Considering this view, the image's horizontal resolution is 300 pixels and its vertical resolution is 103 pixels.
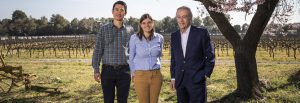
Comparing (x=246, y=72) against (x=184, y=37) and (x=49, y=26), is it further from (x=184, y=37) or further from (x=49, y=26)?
(x=49, y=26)

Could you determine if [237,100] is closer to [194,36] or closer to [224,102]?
[224,102]

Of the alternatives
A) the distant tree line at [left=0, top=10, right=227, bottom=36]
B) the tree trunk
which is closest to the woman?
the tree trunk

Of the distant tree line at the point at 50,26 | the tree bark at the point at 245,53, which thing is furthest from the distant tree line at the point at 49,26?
the tree bark at the point at 245,53

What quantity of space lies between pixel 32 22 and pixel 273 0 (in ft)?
476

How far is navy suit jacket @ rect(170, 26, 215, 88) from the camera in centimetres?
508

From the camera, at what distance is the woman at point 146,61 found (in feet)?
17.9

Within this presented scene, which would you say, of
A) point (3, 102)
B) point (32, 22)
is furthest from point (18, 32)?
point (3, 102)

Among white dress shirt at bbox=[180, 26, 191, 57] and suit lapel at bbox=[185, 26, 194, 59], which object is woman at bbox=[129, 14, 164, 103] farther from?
suit lapel at bbox=[185, 26, 194, 59]

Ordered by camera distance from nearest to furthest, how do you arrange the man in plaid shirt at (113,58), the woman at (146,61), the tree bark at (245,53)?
the woman at (146,61)
the man in plaid shirt at (113,58)
the tree bark at (245,53)

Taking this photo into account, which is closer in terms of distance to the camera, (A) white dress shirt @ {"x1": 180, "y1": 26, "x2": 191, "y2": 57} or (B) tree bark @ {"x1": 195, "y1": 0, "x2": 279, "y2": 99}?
(A) white dress shirt @ {"x1": 180, "y1": 26, "x2": 191, "y2": 57}

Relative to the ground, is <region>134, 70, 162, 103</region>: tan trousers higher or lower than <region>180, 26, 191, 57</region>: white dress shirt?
lower

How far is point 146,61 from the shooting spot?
5461mm

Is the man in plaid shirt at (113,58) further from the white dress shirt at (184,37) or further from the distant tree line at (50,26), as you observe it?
the distant tree line at (50,26)

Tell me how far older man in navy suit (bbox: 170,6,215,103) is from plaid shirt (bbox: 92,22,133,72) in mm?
925
